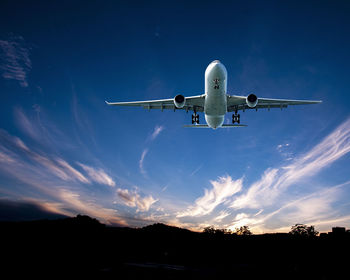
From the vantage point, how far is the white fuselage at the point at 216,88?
22109mm

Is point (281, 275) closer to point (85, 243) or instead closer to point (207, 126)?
point (207, 126)

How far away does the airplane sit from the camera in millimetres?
22656

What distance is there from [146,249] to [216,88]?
96.2ft

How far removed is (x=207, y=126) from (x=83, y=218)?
125 ft

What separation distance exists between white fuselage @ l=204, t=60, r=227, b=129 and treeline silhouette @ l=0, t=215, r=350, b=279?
54.7 ft

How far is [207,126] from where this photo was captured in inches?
1252

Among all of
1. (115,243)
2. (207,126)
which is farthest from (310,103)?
(115,243)

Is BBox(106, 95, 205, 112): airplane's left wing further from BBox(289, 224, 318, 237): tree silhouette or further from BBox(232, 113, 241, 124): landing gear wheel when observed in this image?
BBox(289, 224, 318, 237): tree silhouette

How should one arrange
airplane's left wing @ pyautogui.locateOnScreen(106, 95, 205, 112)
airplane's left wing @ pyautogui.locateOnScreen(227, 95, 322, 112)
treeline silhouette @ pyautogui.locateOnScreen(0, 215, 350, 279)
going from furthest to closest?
airplane's left wing @ pyautogui.locateOnScreen(106, 95, 205, 112) → airplane's left wing @ pyautogui.locateOnScreen(227, 95, 322, 112) → treeline silhouette @ pyautogui.locateOnScreen(0, 215, 350, 279)

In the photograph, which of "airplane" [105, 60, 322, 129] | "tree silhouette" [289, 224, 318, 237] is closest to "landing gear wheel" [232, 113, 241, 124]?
"airplane" [105, 60, 322, 129]

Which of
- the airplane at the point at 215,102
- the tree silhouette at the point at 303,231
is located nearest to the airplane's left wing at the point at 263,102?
the airplane at the point at 215,102

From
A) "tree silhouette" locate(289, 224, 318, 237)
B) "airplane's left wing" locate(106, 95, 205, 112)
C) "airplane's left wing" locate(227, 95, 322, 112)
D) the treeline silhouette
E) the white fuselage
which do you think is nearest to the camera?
the white fuselage

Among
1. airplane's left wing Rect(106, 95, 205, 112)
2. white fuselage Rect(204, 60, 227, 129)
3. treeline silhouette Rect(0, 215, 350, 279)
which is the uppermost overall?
airplane's left wing Rect(106, 95, 205, 112)

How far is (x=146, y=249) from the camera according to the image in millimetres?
37219
